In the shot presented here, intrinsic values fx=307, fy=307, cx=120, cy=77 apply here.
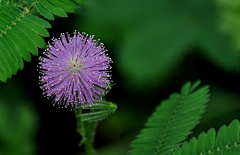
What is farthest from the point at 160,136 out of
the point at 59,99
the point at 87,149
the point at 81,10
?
the point at 81,10

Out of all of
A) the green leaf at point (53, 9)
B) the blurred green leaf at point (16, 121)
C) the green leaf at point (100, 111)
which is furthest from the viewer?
the blurred green leaf at point (16, 121)

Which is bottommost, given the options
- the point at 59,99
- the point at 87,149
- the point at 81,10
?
the point at 87,149

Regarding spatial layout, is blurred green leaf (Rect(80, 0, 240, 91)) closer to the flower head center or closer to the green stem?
the green stem

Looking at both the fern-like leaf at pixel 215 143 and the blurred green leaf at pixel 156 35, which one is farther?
the blurred green leaf at pixel 156 35

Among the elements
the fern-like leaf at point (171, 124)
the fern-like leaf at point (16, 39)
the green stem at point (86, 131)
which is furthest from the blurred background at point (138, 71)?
the fern-like leaf at point (16, 39)

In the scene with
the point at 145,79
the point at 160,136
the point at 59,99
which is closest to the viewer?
the point at 59,99

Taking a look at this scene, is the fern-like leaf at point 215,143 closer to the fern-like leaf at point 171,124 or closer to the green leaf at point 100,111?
the fern-like leaf at point 171,124

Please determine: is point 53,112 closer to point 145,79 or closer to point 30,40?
point 145,79
